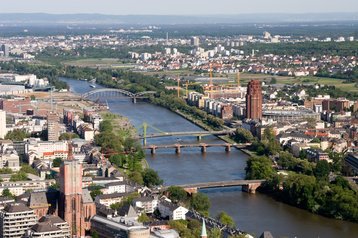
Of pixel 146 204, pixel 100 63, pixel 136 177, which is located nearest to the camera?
pixel 146 204

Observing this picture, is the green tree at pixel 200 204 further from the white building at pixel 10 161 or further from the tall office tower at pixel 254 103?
the tall office tower at pixel 254 103

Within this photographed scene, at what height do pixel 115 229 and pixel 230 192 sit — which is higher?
pixel 115 229

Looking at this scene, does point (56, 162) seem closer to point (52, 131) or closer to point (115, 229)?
point (52, 131)

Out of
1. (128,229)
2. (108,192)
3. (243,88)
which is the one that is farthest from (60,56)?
(128,229)

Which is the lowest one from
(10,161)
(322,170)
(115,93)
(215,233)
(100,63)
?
(100,63)

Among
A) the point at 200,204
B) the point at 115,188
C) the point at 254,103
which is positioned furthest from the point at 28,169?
the point at 254,103

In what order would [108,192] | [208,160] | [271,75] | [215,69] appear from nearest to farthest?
[108,192] < [208,160] < [271,75] < [215,69]

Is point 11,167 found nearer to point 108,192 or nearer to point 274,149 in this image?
point 108,192
